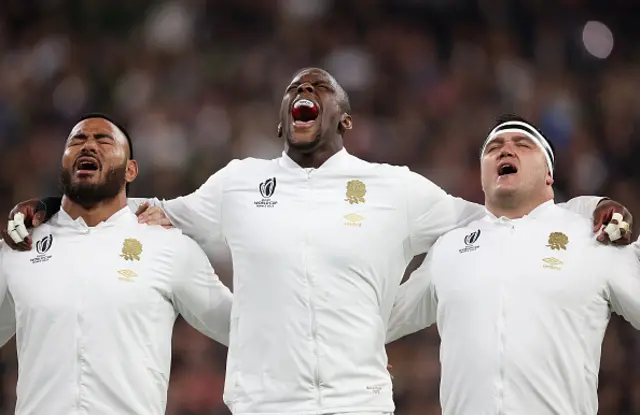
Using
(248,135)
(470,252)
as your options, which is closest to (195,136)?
(248,135)

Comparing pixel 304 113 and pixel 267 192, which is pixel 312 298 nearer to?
pixel 267 192

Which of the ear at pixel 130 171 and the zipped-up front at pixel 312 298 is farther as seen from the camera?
the ear at pixel 130 171

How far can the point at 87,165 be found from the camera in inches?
211

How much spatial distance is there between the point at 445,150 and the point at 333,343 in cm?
412

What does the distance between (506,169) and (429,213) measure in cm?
41

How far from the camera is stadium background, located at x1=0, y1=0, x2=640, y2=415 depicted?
8.84m

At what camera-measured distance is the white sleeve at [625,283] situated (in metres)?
4.95

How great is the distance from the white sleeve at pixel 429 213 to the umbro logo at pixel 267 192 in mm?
622

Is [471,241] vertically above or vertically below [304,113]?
below

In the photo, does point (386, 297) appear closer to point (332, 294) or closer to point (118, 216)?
point (332, 294)

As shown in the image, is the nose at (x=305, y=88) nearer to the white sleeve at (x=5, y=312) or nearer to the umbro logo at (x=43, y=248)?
the umbro logo at (x=43, y=248)

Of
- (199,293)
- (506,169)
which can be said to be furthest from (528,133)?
(199,293)

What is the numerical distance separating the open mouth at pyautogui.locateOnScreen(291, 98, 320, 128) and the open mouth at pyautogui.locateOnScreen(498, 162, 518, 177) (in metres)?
0.89

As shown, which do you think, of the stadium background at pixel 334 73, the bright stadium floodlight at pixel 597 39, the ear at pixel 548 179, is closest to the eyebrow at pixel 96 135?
A: the ear at pixel 548 179
